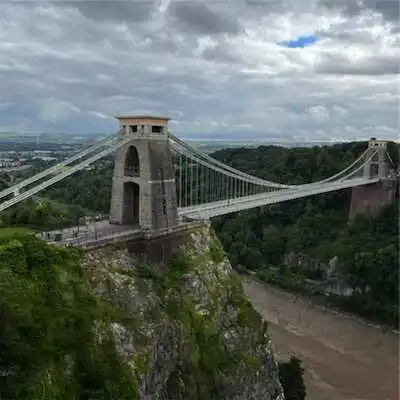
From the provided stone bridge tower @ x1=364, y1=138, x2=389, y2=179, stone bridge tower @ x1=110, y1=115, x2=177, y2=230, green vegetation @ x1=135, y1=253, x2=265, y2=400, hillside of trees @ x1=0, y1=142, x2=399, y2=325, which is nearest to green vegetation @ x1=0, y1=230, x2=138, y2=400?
green vegetation @ x1=135, y1=253, x2=265, y2=400

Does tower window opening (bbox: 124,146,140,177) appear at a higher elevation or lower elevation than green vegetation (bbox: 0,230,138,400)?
higher

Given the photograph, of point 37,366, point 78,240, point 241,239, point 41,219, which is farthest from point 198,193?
point 37,366

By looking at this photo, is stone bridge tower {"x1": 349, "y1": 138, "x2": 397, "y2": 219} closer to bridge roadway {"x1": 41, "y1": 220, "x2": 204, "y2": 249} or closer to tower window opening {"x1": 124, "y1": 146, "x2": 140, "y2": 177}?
bridge roadway {"x1": 41, "y1": 220, "x2": 204, "y2": 249}

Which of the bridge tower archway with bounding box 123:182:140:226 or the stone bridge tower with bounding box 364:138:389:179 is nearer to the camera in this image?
the bridge tower archway with bounding box 123:182:140:226

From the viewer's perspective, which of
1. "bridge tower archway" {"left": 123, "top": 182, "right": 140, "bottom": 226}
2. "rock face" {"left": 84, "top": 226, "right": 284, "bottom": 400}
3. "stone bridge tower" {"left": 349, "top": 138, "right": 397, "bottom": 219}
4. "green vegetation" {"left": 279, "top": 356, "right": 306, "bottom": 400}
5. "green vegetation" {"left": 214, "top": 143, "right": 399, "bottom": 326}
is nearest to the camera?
"rock face" {"left": 84, "top": 226, "right": 284, "bottom": 400}

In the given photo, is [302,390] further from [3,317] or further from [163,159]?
[3,317]

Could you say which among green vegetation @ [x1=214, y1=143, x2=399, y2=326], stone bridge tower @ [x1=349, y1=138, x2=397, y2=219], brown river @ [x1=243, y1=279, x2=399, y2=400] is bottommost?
brown river @ [x1=243, y1=279, x2=399, y2=400]

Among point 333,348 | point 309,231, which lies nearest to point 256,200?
point 333,348
